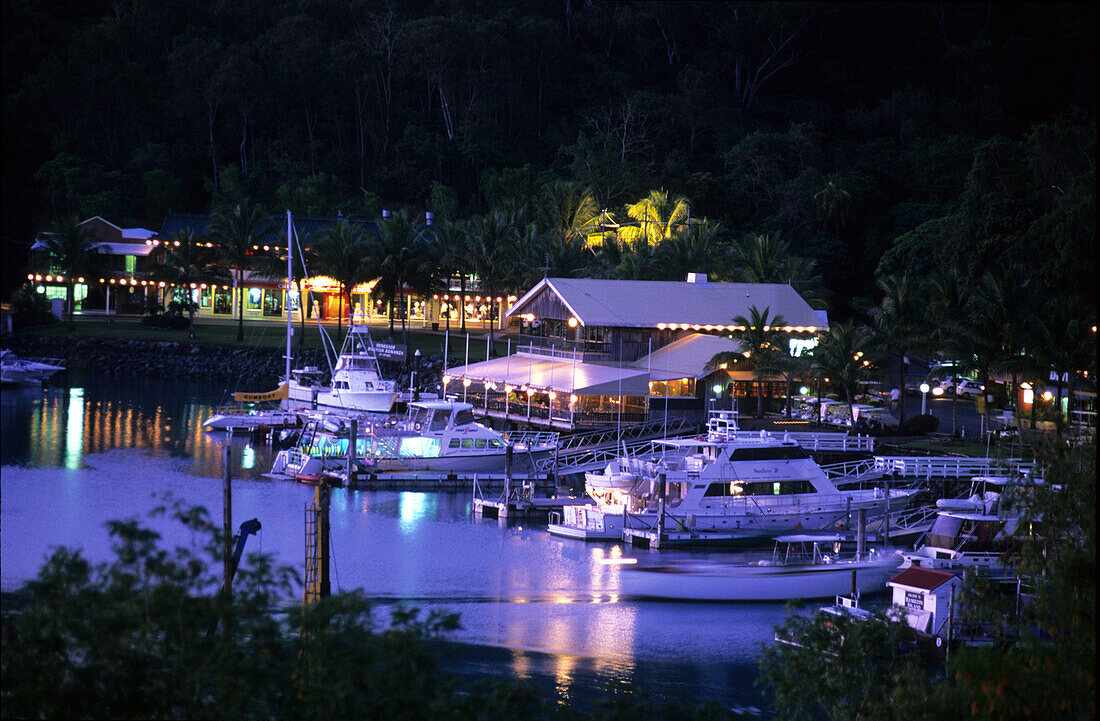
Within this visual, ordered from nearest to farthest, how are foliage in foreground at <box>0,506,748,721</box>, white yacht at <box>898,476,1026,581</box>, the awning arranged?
foliage in foreground at <box>0,506,748,721</box>
white yacht at <box>898,476,1026,581</box>
the awning

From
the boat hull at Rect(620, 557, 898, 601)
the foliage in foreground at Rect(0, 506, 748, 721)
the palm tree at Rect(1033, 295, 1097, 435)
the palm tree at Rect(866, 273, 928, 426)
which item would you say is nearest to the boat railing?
the palm tree at Rect(866, 273, 928, 426)

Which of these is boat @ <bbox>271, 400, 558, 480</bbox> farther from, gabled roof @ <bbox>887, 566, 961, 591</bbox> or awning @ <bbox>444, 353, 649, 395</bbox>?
gabled roof @ <bbox>887, 566, 961, 591</bbox>

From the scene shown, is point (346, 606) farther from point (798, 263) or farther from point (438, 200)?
point (438, 200)

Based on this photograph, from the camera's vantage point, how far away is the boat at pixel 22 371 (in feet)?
194

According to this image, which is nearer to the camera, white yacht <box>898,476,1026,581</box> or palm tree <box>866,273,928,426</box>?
white yacht <box>898,476,1026,581</box>

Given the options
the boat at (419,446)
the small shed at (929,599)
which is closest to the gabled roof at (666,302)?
the boat at (419,446)

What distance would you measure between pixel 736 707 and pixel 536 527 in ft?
47.9

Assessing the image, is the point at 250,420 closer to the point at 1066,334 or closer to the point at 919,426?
the point at 919,426

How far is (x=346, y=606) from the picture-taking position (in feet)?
37.1

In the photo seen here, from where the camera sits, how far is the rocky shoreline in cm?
6606

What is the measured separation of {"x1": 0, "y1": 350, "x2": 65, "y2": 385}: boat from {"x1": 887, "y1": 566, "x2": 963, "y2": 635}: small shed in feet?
154

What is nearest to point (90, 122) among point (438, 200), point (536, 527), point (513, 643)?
point (438, 200)

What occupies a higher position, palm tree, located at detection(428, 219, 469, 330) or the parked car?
palm tree, located at detection(428, 219, 469, 330)

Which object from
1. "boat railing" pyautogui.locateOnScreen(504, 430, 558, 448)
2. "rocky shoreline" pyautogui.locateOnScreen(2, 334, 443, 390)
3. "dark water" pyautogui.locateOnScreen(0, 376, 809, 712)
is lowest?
"dark water" pyautogui.locateOnScreen(0, 376, 809, 712)
